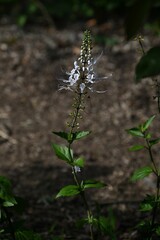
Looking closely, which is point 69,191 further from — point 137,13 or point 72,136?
point 137,13

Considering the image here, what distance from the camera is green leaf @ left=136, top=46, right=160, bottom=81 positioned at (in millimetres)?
1145

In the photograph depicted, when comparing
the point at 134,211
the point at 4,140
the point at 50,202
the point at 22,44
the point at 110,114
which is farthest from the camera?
the point at 22,44

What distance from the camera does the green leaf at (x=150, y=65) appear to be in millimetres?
1145

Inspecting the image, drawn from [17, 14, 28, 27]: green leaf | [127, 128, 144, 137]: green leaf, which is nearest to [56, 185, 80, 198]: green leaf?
[127, 128, 144, 137]: green leaf

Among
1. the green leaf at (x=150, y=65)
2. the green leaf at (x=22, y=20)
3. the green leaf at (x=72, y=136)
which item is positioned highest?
the green leaf at (x=22, y=20)

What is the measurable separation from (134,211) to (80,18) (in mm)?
4053

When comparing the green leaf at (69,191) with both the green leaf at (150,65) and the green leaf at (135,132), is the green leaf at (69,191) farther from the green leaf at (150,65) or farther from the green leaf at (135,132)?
the green leaf at (150,65)

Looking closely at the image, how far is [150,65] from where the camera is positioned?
115cm

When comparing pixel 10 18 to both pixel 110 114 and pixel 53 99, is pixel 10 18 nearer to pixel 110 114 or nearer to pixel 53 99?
pixel 53 99

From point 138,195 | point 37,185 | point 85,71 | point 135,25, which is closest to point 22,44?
point 37,185

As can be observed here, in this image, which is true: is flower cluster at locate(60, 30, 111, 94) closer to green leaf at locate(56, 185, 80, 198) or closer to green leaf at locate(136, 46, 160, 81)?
green leaf at locate(56, 185, 80, 198)

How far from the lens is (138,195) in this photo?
382cm

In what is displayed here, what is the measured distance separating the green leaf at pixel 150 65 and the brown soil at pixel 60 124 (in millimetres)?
1823

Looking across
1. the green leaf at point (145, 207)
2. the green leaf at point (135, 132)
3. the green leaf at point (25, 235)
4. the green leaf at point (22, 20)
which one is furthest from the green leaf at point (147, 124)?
the green leaf at point (22, 20)
